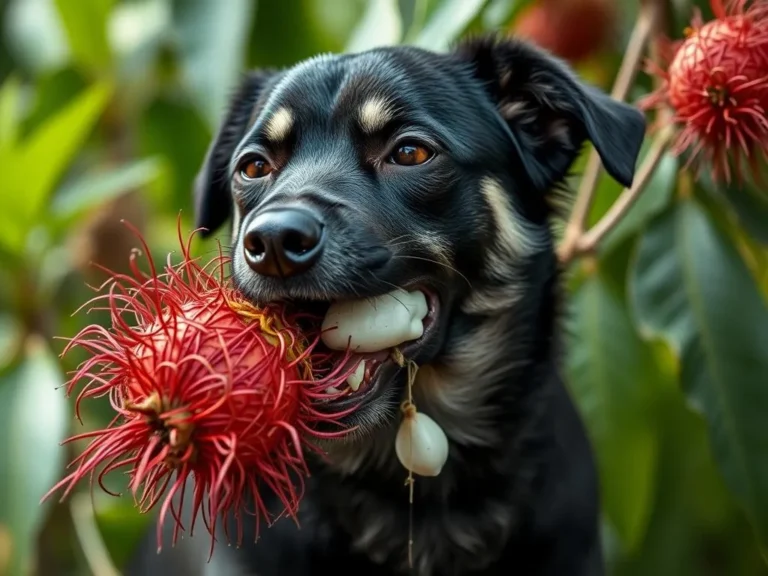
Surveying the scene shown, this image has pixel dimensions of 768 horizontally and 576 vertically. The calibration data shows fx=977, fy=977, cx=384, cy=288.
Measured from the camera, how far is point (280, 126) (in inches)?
56.9

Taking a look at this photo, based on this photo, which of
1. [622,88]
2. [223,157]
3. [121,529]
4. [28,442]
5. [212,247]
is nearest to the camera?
[223,157]

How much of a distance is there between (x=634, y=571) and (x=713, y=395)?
89 cm

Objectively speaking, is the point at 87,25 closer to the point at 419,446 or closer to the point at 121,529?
the point at 121,529

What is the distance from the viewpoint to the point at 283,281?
120 centimetres

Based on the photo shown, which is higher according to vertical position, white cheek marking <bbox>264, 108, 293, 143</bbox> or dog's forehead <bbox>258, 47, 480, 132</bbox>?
dog's forehead <bbox>258, 47, 480, 132</bbox>

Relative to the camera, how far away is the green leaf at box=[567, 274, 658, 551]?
6.69 feet

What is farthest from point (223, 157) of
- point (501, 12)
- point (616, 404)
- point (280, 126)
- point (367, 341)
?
point (616, 404)

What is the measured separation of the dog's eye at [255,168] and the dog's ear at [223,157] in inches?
7.1

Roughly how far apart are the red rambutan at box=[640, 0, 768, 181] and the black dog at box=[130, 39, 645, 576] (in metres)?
0.08

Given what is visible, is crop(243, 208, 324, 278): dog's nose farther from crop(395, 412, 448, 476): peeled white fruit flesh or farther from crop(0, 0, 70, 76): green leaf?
crop(0, 0, 70, 76): green leaf

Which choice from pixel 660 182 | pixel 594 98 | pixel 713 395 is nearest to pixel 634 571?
pixel 713 395

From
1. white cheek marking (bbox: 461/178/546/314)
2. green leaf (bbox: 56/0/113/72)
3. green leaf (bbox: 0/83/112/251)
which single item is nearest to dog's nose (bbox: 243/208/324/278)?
white cheek marking (bbox: 461/178/546/314)

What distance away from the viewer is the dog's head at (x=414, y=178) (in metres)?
1.21

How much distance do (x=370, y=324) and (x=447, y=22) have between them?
0.73 m
